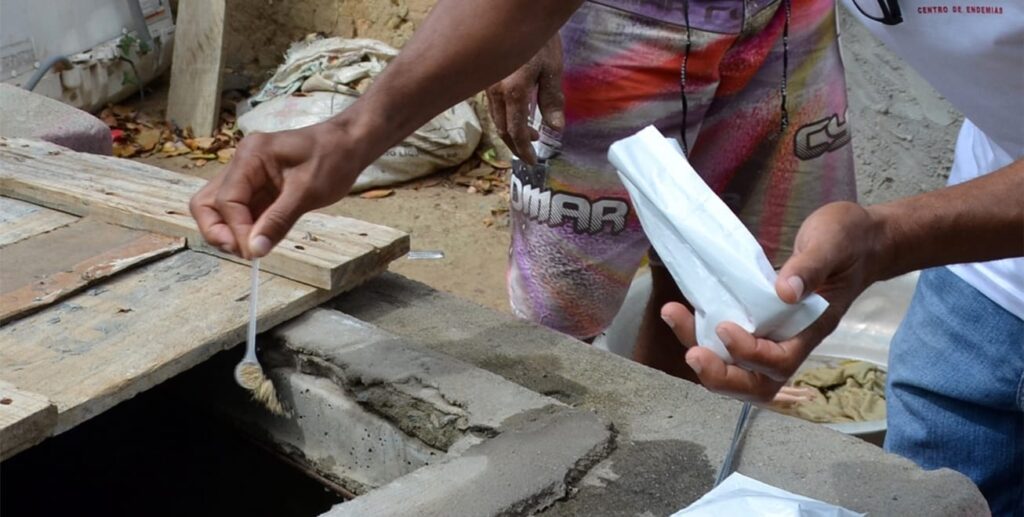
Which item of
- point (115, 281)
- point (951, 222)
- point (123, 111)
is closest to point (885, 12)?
point (951, 222)

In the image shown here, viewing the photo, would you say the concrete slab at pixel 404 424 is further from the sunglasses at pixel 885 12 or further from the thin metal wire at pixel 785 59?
the thin metal wire at pixel 785 59

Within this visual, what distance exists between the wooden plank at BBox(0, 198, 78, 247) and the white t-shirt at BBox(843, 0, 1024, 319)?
1.59 meters

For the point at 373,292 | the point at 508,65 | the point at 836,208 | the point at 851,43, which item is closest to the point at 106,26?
the point at 851,43

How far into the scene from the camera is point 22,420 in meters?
1.62

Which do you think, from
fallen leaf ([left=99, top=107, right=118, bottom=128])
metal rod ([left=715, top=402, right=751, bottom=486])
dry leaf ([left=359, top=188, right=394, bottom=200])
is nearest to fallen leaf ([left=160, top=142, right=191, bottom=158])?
fallen leaf ([left=99, top=107, right=118, bottom=128])

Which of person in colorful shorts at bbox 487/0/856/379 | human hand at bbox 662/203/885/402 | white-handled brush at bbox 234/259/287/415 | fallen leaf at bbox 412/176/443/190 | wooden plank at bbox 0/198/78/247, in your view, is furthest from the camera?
fallen leaf at bbox 412/176/443/190

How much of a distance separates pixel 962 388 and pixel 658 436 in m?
0.59

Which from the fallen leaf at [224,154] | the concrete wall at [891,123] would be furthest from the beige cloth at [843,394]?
the fallen leaf at [224,154]

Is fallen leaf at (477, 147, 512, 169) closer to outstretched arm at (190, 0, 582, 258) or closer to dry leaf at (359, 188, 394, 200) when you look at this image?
dry leaf at (359, 188, 394, 200)

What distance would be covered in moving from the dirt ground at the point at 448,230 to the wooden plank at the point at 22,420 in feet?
8.12

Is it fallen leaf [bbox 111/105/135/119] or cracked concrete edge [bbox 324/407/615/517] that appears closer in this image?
cracked concrete edge [bbox 324/407/615/517]

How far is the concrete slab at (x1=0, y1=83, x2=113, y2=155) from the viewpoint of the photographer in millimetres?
2807

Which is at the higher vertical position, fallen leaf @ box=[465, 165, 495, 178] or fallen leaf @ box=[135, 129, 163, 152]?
fallen leaf @ box=[465, 165, 495, 178]

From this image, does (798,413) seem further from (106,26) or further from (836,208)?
(106,26)
